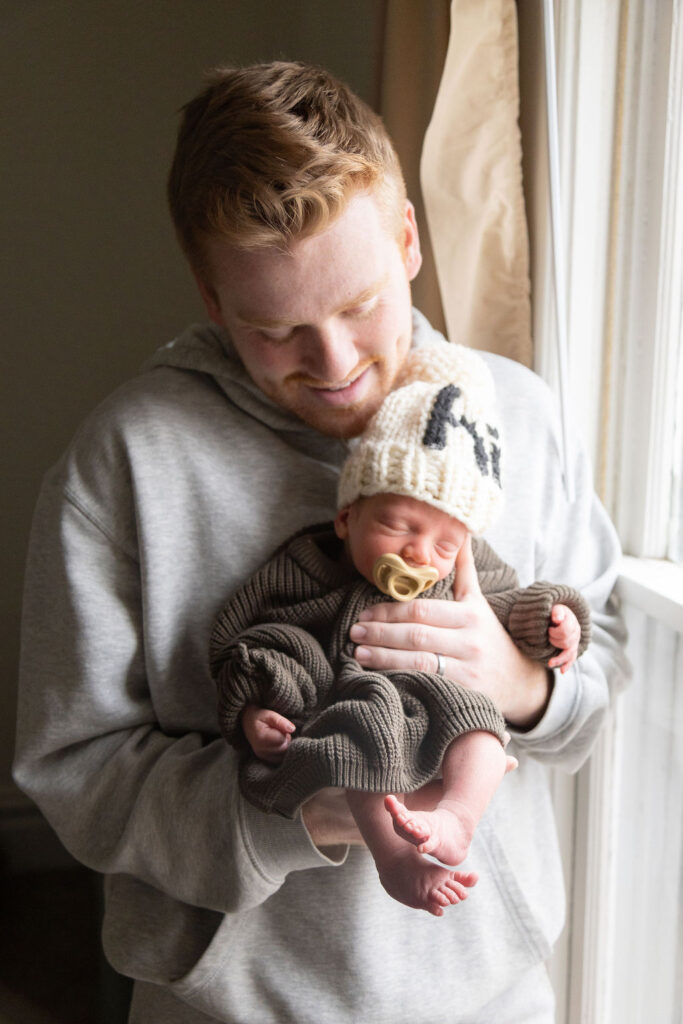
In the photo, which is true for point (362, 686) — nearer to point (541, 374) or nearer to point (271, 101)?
point (271, 101)

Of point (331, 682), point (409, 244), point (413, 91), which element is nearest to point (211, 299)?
point (409, 244)

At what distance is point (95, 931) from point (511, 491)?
6.35 ft

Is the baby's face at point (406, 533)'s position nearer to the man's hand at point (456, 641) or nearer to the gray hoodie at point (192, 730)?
the man's hand at point (456, 641)

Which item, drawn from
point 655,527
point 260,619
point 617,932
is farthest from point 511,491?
point 617,932

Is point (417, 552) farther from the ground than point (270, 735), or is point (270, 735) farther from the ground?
point (417, 552)

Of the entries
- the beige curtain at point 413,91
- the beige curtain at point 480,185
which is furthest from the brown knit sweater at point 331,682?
the beige curtain at point 413,91

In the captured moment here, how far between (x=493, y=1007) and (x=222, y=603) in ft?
2.02

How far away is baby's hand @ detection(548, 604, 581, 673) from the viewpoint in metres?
0.98

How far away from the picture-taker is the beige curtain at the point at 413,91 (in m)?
1.65

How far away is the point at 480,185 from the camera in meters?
1.44

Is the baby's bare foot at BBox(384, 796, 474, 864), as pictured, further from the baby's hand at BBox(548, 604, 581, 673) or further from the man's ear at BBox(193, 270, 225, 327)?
the man's ear at BBox(193, 270, 225, 327)

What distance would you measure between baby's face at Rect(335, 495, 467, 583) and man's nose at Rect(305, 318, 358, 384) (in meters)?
0.16

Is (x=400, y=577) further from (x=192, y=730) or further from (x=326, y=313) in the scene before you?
(x=192, y=730)

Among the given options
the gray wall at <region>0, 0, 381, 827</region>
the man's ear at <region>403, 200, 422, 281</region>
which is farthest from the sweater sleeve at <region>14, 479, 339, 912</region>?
the gray wall at <region>0, 0, 381, 827</region>
